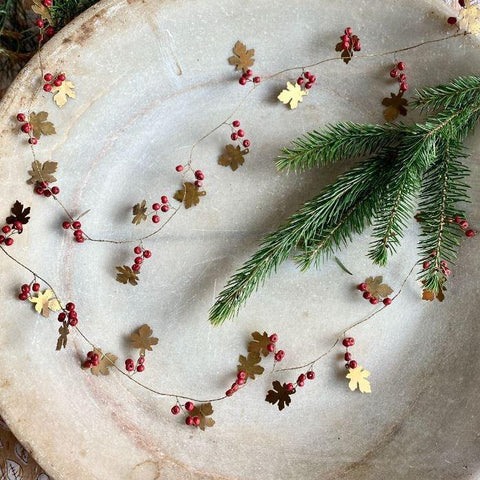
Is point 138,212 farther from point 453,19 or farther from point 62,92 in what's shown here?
point 453,19

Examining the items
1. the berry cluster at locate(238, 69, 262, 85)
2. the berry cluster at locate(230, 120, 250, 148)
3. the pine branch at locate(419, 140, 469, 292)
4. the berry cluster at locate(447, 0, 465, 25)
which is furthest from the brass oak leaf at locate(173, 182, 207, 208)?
the berry cluster at locate(447, 0, 465, 25)

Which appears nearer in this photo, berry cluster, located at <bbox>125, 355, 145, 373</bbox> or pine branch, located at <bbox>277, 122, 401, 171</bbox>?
pine branch, located at <bbox>277, 122, 401, 171</bbox>

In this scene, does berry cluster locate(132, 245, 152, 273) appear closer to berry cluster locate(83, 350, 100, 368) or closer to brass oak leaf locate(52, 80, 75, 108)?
berry cluster locate(83, 350, 100, 368)

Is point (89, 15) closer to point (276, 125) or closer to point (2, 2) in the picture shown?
point (2, 2)

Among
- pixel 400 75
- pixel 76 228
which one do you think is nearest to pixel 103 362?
pixel 76 228

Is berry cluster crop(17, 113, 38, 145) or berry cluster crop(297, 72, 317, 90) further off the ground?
berry cluster crop(297, 72, 317, 90)

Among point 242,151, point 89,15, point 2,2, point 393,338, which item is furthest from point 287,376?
point 2,2
